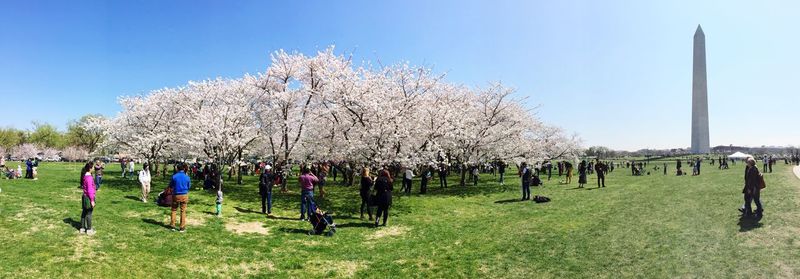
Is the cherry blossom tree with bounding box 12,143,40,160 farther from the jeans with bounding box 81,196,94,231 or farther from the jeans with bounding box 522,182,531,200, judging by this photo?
the jeans with bounding box 522,182,531,200

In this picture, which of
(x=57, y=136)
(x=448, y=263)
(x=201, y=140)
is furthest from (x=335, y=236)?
(x=57, y=136)

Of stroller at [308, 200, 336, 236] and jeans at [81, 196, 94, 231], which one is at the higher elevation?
jeans at [81, 196, 94, 231]

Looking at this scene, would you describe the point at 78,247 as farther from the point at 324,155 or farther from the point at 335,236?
the point at 324,155

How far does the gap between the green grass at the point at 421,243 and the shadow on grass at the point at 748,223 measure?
0.09 meters

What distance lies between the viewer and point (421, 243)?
1244 centimetres

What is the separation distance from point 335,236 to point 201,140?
1510cm

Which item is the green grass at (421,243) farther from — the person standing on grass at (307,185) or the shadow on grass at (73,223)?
the person standing on grass at (307,185)

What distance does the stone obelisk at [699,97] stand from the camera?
248 feet

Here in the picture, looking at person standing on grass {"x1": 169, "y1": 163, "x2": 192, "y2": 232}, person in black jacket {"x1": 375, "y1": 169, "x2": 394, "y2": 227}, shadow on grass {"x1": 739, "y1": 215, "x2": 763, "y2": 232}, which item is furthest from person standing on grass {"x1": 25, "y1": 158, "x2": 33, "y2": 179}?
shadow on grass {"x1": 739, "y1": 215, "x2": 763, "y2": 232}

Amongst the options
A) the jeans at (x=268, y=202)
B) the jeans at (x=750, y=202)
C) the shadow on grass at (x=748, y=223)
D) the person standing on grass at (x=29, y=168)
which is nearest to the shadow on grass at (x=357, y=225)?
the jeans at (x=268, y=202)

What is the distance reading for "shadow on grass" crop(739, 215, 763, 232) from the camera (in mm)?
11347

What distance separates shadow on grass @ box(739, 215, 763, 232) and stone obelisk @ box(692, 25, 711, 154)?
7832cm

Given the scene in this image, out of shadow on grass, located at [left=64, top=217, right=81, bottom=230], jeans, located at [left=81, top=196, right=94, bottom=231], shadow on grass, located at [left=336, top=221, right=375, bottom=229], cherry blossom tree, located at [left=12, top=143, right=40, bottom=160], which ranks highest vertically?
cherry blossom tree, located at [left=12, top=143, right=40, bottom=160]

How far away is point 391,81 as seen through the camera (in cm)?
2645
